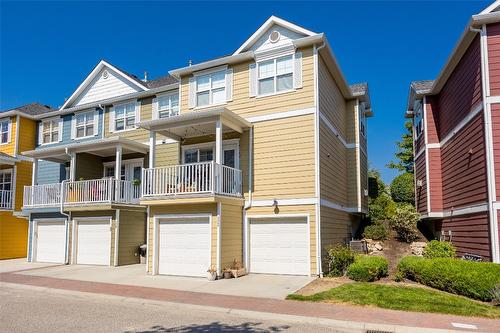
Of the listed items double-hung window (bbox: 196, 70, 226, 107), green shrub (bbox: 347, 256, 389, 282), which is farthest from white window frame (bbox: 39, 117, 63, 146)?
green shrub (bbox: 347, 256, 389, 282)

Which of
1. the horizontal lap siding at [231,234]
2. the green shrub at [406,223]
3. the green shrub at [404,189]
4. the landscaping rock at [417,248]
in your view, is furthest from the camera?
the green shrub at [404,189]

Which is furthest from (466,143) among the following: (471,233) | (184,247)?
(184,247)

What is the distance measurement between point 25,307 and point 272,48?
12.2m

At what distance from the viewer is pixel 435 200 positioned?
59.9 ft

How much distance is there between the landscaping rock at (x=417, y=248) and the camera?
17.3 metres

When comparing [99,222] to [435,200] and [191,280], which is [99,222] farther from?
[435,200]

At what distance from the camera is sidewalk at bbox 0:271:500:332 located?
7.86 m

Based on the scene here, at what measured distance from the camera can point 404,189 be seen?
24.1 meters

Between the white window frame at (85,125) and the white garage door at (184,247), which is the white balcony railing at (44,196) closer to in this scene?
the white window frame at (85,125)

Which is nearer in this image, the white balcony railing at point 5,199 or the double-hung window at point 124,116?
the double-hung window at point 124,116

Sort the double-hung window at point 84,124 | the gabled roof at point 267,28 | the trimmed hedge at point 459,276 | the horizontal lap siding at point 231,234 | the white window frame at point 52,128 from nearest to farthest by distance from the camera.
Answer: the trimmed hedge at point 459,276, the horizontal lap siding at point 231,234, the gabled roof at point 267,28, the double-hung window at point 84,124, the white window frame at point 52,128

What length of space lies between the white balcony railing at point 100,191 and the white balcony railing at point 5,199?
6.20 meters

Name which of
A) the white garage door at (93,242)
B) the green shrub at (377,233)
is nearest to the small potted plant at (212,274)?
the white garage door at (93,242)

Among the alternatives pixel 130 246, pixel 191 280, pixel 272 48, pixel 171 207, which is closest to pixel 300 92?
pixel 272 48
